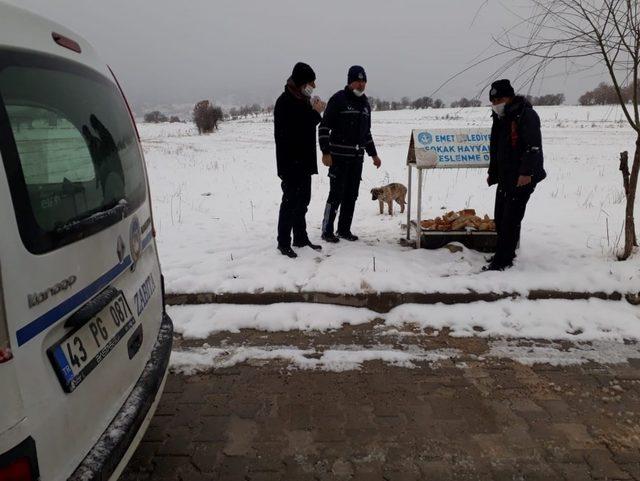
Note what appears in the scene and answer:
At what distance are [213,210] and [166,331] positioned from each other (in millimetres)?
6298

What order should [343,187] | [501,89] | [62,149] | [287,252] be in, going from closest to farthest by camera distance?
[62,149] → [501,89] → [287,252] → [343,187]

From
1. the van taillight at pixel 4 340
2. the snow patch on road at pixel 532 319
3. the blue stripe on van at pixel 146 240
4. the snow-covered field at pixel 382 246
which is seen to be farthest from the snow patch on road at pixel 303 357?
the van taillight at pixel 4 340

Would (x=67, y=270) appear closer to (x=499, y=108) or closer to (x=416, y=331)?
(x=416, y=331)

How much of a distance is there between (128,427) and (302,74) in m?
4.05

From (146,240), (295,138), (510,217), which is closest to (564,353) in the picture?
(510,217)

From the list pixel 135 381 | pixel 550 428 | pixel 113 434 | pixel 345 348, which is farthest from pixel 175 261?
pixel 550 428

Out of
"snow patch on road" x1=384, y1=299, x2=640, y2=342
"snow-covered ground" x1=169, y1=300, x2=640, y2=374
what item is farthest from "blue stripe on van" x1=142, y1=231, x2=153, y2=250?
"snow patch on road" x1=384, y1=299, x2=640, y2=342

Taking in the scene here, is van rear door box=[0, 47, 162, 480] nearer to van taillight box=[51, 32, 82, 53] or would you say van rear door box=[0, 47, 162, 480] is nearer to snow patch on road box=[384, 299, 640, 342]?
van taillight box=[51, 32, 82, 53]

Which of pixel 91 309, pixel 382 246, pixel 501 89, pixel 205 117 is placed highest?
pixel 205 117

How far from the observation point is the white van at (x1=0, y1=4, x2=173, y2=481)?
1.36 metres

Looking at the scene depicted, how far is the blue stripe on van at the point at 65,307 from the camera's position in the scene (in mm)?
1382

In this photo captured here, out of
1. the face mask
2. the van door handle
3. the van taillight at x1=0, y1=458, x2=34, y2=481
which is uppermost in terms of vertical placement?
the face mask

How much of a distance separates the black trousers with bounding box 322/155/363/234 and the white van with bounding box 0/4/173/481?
349 cm

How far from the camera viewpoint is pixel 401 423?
278 cm
